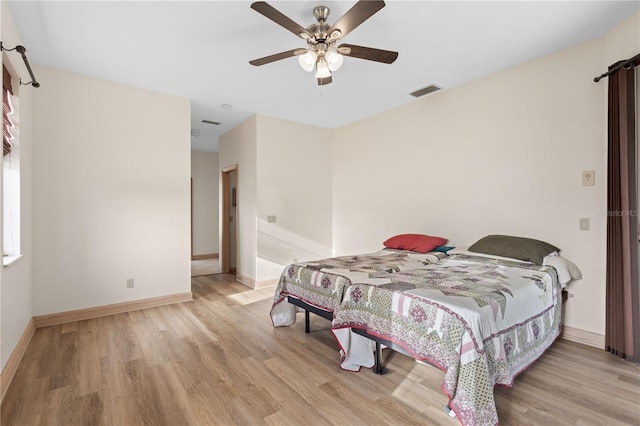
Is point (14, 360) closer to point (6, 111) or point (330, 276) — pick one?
point (6, 111)

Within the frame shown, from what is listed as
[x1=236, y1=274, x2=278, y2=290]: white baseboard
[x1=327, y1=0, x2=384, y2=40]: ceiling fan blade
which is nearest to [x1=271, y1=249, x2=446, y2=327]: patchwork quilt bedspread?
[x1=236, y1=274, x2=278, y2=290]: white baseboard

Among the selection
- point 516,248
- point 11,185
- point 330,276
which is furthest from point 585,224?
point 11,185

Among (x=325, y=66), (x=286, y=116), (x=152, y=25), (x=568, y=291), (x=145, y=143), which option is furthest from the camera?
(x=286, y=116)

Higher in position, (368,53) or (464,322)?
(368,53)

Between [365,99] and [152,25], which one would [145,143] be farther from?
[365,99]

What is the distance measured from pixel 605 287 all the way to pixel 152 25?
4457mm

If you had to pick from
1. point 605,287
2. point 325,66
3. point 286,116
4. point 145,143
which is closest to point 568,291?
point 605,287

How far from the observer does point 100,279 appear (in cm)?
340

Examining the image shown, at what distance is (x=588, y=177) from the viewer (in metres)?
2.70

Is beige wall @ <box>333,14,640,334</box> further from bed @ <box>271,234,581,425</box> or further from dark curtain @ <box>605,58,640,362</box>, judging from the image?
bed @ <box>271,234,581,425</box>

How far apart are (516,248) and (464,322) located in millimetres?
1621

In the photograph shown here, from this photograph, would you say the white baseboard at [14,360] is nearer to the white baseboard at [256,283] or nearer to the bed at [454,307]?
the bed at [454,307]

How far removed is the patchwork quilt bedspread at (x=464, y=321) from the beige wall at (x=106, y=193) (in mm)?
2697

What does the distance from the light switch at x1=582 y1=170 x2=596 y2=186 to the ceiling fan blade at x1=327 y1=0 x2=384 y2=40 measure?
8.04ft
